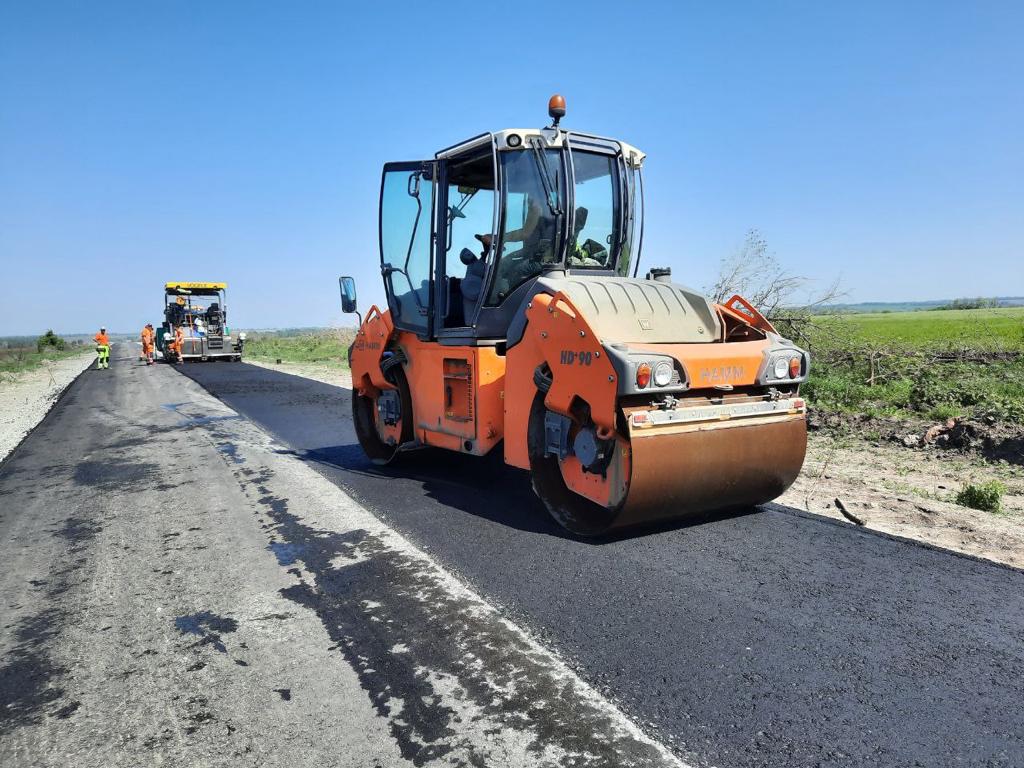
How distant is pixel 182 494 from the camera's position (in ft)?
19.7

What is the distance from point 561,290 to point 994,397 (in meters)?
6.93

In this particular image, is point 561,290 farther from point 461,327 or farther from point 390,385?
point 390,385

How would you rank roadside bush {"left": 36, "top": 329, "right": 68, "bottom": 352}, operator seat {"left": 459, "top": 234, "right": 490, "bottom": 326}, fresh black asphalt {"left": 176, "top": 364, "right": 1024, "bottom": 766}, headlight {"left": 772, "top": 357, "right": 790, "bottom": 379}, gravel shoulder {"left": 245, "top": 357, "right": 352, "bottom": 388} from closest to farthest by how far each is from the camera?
fresh black asphalt {"left": 176, "top": 364, "right": 1024, "bottom": 766} → headlight {"left": 772, "top": 357, "right": 790, "bottom": 379} → operator seat {"left": 459, "top": 234, "right": 490, "bottom": 326} → gravel shoulder {"left": 245, "top": 357, "right": 352, "bottom": 388} → roadside bush {"left": 36, "top": 329, "right": 68, "bottom": 352}

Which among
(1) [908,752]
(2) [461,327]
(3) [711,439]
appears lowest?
(1) [908,752]

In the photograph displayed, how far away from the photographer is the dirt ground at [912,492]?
14.7 ft

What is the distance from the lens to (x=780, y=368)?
460 centimetres

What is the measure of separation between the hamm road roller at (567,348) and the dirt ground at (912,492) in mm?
902

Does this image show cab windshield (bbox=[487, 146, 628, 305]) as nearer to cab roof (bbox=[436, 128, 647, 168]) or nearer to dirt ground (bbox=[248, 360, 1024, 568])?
cab roof (bbox=[436, 128, 647, 168])

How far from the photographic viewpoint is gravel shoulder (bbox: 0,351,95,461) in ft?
32.9

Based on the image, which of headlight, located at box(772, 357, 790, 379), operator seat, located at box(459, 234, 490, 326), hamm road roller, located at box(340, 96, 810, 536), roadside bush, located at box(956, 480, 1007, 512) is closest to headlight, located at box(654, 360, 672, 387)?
hamm road roller, located at box(340, 96, 810, 536)

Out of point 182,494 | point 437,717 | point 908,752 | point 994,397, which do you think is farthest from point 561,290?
point 994,397

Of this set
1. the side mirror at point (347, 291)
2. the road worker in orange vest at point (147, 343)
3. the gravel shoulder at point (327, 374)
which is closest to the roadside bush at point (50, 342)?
the road worker in orange vest at point (147, 343)

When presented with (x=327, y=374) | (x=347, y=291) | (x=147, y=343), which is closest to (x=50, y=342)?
(x=147, y=343)

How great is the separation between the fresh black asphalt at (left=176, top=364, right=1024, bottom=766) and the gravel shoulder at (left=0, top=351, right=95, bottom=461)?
7.05 meters
